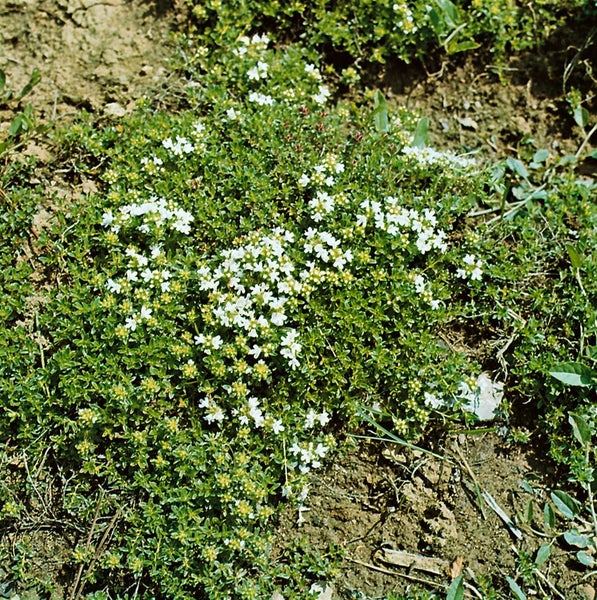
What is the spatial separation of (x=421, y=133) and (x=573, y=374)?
1.97 meters

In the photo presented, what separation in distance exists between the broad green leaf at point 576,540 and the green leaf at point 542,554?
13 cm

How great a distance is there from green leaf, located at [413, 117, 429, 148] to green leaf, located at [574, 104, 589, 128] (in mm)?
1256

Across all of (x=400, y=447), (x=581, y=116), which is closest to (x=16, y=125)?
(x=400, y=447)

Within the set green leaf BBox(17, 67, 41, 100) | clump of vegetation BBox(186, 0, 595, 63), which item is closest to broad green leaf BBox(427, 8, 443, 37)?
clump of vegetation BBox(186, 0, 595, 63)

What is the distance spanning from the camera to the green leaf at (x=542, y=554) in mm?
4152

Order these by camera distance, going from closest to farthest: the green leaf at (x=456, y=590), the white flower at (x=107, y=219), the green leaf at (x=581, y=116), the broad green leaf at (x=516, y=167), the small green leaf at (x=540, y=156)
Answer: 1. the green leaf at (x=456, y=590)
2. the white flower at (x=107, y=219)
3. the broad green leaf at (x=516, y=167)
4. the small green leaf at (x=540, y=156)
5. the green leaf at (x=581, y=116)

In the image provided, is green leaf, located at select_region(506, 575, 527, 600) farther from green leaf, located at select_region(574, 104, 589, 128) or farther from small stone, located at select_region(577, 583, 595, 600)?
green leaf, located at select_region(574, 104, 589, 128)

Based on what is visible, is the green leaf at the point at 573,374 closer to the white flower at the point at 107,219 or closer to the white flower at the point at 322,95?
the white flower at the point at 322,95

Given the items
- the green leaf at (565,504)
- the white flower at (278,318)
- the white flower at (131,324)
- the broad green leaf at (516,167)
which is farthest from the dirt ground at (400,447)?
the white flower at (131,324)

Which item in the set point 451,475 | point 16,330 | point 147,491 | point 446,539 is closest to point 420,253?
point 451,475

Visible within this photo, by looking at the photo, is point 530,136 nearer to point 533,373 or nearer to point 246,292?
point 533,373

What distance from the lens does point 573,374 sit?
Result: 14.3ft

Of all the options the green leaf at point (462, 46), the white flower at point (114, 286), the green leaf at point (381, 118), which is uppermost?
the green leaf at point (462, 46)

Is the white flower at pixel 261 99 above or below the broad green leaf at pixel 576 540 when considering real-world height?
above
